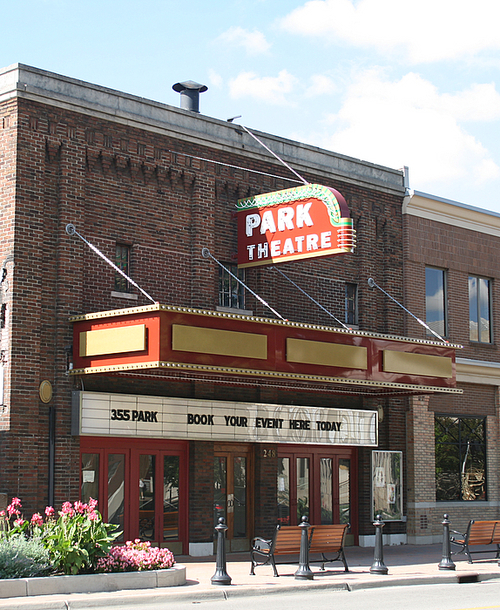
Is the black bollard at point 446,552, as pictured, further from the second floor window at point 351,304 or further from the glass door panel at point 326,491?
the second floor window at point 351,304

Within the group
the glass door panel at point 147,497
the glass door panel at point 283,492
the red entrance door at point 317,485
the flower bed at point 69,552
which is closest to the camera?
the flower bed at point 69,552

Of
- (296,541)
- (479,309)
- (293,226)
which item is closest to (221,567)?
(296,541)

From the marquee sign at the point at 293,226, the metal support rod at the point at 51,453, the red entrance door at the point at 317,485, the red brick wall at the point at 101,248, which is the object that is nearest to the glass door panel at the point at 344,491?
the red entrance door at the point at 317,485

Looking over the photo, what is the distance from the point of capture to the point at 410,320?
86.3ft

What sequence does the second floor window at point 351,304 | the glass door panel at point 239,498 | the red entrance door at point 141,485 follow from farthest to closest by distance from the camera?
the second floor window at point 351,304 → the glass door panel at point 239,498 → the red entrance door at point 141,485

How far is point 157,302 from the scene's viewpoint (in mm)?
20547

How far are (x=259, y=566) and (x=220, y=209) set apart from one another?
339 inches

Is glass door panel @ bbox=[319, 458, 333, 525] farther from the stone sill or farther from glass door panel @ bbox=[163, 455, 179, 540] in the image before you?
the stone sill

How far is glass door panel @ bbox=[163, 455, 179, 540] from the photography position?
2038 centimetres

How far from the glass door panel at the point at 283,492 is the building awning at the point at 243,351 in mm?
2135

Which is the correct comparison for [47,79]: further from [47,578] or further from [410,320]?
[410,320]

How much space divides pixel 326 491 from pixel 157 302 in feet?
23.9

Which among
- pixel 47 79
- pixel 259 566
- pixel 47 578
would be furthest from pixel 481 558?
pixel 47 79

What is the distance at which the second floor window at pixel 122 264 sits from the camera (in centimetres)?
2003
